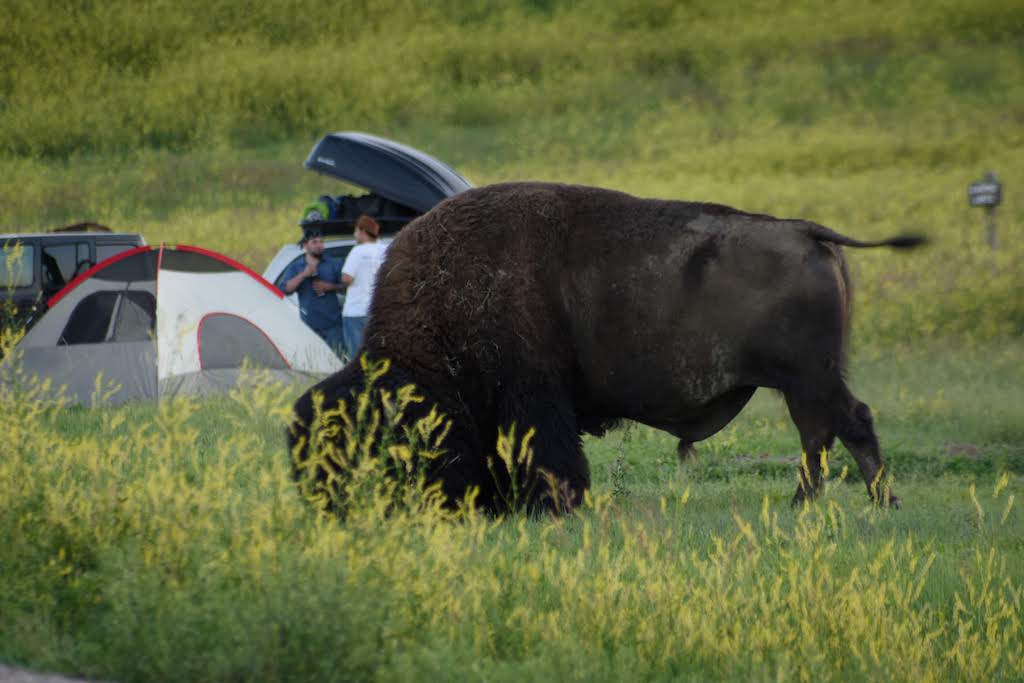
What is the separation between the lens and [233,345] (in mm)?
12492

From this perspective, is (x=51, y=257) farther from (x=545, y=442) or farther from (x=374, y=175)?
(x=545, y=442)

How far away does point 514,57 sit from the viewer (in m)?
52.1

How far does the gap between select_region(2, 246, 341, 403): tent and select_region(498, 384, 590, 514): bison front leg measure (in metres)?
5.56

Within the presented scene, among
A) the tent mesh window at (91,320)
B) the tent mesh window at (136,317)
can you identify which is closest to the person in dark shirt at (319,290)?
the tent mesh window at (136,317)

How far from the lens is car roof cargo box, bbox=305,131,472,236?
48.6 feet

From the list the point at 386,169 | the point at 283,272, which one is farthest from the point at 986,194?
the point at 283,272

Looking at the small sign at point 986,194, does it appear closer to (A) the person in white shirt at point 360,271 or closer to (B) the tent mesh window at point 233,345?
(A) the person in white shirt at point 360,271

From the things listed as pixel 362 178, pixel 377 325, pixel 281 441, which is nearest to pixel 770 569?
pixel 377 325

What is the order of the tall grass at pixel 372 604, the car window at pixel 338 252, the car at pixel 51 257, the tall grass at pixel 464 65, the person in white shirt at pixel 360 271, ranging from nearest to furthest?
the tall grass at pixel 372 604, the person in white shirt at pixel 360 271, the car at pixel 51 257, the car window at pixel 338 252, the tall grass at pixel 464 65

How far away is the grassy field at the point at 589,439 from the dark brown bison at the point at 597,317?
515 millimetres

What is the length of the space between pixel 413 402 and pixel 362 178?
27.8ft

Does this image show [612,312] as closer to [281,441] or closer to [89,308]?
[281,441]

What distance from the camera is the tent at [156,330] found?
11992mm

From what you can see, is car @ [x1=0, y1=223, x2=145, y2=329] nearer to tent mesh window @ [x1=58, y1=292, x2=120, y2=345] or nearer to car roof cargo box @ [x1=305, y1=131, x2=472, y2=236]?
tent mesh window @ [x1=58, y1=292, x2=120, y2=345]
